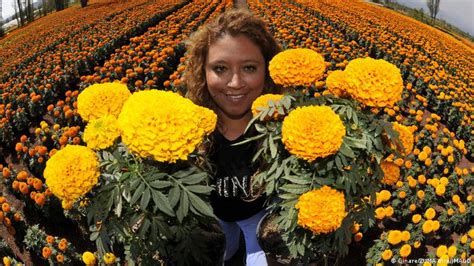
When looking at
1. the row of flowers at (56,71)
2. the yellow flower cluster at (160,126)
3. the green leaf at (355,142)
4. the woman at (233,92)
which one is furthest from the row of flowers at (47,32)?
the green leaf at (355,142)

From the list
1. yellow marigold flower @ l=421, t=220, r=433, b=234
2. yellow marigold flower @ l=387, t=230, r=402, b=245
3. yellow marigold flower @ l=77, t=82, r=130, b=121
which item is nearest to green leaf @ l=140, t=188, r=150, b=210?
yellow marigold flower @ l=77, t=82, r=130, b=121

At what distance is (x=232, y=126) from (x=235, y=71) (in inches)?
21.2

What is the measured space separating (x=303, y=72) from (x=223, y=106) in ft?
3.22

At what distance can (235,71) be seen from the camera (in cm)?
254

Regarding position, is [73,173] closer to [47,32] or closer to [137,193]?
[137,193]

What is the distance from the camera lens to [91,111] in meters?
1.60

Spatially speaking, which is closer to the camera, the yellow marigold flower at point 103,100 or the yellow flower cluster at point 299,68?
the yellow marigold flower at point 103,100

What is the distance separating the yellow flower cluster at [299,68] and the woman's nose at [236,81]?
1.98ft

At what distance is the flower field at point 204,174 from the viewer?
1374mm

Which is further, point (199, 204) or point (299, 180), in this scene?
point (299, 180)

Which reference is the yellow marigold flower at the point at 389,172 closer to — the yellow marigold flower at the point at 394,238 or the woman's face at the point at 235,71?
the woman's face at the point at 235,71

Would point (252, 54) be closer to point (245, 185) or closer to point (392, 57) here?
point (245, 185)

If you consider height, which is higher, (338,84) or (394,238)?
(338,84)

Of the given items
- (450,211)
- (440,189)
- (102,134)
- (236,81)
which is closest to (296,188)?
(102,134)
